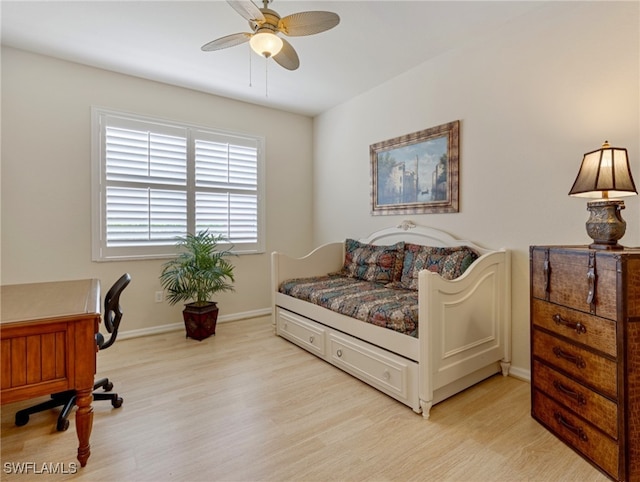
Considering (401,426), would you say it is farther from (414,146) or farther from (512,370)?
(414,146)

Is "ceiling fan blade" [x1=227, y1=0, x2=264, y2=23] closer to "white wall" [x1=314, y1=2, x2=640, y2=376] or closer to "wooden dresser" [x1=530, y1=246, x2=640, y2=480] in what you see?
"white wall" [x1=314, y1=2, x2=640, y2=376]

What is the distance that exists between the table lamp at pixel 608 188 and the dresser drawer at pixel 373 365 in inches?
49.3

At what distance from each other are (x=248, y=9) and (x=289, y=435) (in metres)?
2.37

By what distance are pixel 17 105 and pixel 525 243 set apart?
4.43m

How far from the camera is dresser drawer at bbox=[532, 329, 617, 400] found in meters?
1.49

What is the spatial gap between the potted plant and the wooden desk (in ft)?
5.65

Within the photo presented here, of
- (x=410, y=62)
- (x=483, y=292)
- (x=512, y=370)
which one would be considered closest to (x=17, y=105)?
(x=410, y=62)

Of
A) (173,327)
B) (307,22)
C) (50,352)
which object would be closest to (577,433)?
(50,352)

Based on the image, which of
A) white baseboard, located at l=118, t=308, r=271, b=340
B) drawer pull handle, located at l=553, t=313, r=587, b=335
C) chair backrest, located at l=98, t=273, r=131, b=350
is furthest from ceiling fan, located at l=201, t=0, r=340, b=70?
white baseboard, located at l=118, t=308, r=271, b=340

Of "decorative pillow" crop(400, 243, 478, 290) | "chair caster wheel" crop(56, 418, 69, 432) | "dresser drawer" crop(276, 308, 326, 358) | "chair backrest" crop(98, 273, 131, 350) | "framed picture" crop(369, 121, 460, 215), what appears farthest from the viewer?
"framed picture" crop(369, 121, 460, 215)

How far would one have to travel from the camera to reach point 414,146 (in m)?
3.26

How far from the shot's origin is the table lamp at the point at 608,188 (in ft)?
5.31

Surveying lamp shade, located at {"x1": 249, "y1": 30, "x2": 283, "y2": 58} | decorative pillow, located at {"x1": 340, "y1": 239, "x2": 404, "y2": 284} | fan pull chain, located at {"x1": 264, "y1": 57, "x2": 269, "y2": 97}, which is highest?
fan pull chain, located at {"x1": 264, "y1": 57, "x2": 269, "y2": 97}

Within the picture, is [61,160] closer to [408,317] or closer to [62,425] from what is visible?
[62,425]
